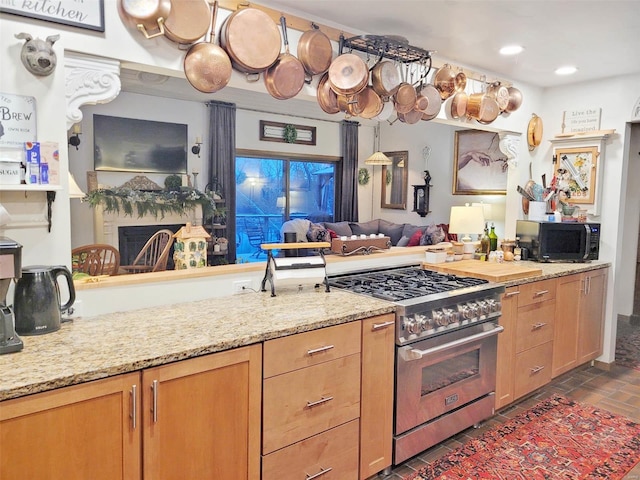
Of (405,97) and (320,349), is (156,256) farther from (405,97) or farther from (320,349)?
(320,349)

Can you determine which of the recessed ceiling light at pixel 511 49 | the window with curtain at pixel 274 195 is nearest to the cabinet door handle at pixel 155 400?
the recessed ceiling light at pixel 511 49

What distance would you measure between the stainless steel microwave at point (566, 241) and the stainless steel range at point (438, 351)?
1123 millimetres

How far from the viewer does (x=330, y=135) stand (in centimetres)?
838

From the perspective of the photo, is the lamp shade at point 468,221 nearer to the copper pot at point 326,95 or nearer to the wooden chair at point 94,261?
the copper pot at point 326,95

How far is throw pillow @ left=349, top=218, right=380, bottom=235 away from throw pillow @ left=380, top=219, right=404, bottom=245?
0.11m

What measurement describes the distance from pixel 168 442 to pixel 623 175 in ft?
12.9

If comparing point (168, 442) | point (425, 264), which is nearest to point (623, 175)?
point (425, 264)

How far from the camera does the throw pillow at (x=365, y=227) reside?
26.1 ft

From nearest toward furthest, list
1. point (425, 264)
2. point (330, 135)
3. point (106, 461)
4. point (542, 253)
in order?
point (106, 461)
point (425, 264)
point (542, 253)
point (330, 135)

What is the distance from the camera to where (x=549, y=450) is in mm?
2605

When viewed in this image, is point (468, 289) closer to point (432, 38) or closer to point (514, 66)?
point (432, 38)

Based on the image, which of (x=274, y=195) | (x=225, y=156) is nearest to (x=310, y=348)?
(x=225, y=156)

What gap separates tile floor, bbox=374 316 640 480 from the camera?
2.48 metres

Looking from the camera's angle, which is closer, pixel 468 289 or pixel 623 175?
pixel 468 289
